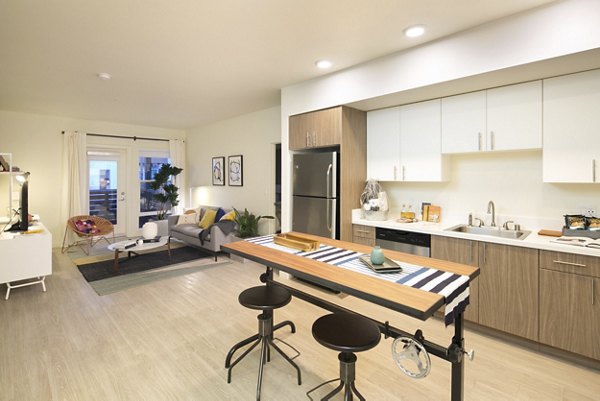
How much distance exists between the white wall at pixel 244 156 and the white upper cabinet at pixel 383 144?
6.43 feet

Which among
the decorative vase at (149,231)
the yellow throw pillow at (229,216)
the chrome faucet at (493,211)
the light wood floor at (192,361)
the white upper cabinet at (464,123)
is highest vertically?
the white upper cabinet at (464,123)

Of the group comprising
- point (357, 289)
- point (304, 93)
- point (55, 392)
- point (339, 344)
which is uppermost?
point (304, 93)

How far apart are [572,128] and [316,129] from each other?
2.34 metres

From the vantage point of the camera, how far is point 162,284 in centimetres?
398

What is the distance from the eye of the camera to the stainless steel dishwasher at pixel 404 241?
3000mm

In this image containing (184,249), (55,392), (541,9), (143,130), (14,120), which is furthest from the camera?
(143,130)

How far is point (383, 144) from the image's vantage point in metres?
3.58

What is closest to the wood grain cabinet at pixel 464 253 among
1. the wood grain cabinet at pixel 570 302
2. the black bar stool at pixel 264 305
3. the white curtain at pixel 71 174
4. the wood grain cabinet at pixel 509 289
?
the wood grain cabinet at pixel 509 289

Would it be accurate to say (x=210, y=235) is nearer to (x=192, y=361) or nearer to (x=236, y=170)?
(x=236, y=170)

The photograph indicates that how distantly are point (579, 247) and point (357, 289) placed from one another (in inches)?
74.5

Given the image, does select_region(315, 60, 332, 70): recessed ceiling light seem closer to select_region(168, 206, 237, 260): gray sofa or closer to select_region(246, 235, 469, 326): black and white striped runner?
select_region(246, 235, 469, 326): black and white striped runner

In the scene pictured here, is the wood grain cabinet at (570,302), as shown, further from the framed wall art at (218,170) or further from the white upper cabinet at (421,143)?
the framed wall art at (218,170)

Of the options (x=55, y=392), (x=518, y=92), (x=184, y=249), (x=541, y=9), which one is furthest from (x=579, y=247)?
(x=184, y=249)

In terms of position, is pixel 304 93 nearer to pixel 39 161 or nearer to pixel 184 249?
pixel 184 249
